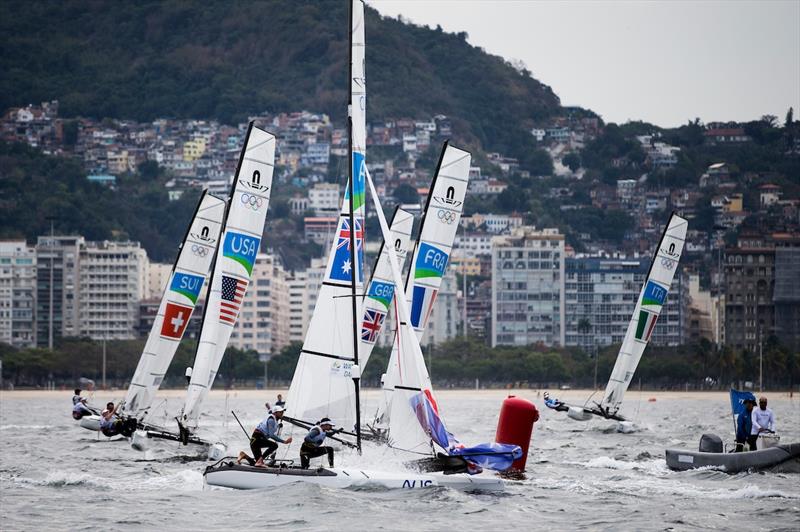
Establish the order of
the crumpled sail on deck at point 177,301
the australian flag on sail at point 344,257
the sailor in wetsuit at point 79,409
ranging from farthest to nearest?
the sailor in wetsuit at point 79,409 → the crumpled sail on deck at point 177,301 → the australian flag on sail at point 344,257

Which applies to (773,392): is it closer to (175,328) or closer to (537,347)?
(537,347)

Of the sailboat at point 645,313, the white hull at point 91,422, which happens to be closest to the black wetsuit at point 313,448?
the white hull at point 91,422

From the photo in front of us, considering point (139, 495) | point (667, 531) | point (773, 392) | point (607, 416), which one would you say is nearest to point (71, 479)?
point (139, 495)

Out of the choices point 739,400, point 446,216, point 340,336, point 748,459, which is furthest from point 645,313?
point 340,336

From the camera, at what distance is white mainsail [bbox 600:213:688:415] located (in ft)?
183

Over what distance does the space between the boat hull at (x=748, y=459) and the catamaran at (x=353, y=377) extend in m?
6.58

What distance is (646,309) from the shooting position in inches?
2208

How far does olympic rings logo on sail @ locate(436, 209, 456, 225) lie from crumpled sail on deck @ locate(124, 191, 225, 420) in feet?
21.5

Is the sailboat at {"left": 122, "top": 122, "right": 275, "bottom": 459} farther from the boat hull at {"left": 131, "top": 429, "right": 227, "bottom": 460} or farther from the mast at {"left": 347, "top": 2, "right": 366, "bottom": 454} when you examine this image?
the mast at {"left": 347, "top": 2, "right": 366, "bottom": 454}

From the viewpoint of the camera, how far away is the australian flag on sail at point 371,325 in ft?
138

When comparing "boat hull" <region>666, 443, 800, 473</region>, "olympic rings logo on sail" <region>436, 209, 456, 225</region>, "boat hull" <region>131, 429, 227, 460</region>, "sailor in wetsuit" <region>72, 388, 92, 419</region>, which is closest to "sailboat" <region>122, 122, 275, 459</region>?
"boat hull" <region>131, 429, 227, 460</region>

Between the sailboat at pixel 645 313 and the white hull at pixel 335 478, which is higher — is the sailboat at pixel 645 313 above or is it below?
above

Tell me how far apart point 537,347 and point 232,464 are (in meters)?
161

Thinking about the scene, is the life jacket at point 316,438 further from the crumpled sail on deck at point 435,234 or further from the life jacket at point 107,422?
the life jacket at point 107,422
